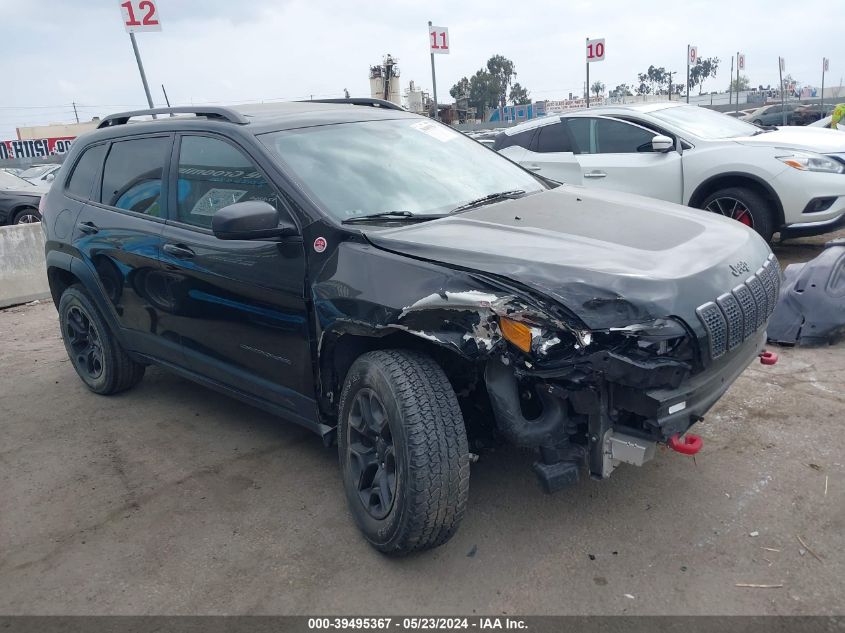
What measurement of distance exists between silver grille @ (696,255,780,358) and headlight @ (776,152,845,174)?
450 centimetres

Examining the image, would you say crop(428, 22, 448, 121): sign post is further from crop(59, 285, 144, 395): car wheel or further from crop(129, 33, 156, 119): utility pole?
crop(59, 285, 144, 395): car wheel

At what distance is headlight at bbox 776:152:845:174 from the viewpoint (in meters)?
6.75

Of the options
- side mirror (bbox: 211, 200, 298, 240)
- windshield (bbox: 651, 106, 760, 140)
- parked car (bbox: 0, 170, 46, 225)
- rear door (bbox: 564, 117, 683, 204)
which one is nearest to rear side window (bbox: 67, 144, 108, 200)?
side mirror (bbox: 211, 200, 298, 240)

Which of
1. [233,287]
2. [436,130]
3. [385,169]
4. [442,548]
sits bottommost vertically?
[442,548]

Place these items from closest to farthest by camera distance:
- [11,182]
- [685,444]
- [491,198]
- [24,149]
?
[685,444]
[491,198]
[11,182]
[24,149]

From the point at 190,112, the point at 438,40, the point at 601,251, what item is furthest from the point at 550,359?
the point at 438,40

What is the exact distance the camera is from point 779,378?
438 centimetres

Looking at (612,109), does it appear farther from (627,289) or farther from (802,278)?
(627,289)

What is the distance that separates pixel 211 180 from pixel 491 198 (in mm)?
1432

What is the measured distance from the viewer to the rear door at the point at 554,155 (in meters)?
8.03

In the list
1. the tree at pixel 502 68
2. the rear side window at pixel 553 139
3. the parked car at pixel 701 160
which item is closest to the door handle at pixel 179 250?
the parked car at pixel 701 160

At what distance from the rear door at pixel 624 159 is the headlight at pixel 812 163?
104 cm

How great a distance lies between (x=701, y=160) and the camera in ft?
23.9

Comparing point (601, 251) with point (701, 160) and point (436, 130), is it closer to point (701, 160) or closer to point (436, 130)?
point (436, 130)
